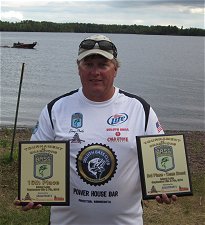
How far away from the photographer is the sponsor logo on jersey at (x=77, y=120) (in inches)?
119

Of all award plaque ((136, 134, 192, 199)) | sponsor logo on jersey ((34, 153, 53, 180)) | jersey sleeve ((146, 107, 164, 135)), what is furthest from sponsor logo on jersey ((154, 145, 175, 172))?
sponsor logo on jersey ((34, 153, 53, 180))

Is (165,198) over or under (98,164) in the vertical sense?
under

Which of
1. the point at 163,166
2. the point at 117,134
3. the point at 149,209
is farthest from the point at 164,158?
the point at 149,209

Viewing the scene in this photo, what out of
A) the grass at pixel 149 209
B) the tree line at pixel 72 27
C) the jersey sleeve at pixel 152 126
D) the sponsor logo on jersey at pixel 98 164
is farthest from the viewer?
the tree line at pixel 72 27

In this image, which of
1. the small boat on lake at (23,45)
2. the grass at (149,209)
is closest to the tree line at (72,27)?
the small boat on lake at (23,45)

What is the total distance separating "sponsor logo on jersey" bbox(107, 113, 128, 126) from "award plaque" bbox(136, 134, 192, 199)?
160mm

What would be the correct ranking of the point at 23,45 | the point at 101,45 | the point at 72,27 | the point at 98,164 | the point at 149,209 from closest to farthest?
the point at 98,164
the point at 101,45
the point at 149,209
the point at 23,45
the point at 72,27

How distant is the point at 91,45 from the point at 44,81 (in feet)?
102

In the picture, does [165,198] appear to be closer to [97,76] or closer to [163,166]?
[163,166]

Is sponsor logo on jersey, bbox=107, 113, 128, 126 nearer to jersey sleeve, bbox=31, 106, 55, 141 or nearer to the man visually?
the man

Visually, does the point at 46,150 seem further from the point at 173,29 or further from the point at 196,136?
the point at 173,29

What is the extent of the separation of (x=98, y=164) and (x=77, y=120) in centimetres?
32

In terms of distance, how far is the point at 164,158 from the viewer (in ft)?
10.1

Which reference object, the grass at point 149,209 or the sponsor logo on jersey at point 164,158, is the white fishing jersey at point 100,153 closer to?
the sponsor logo on jersey at point 164,158
